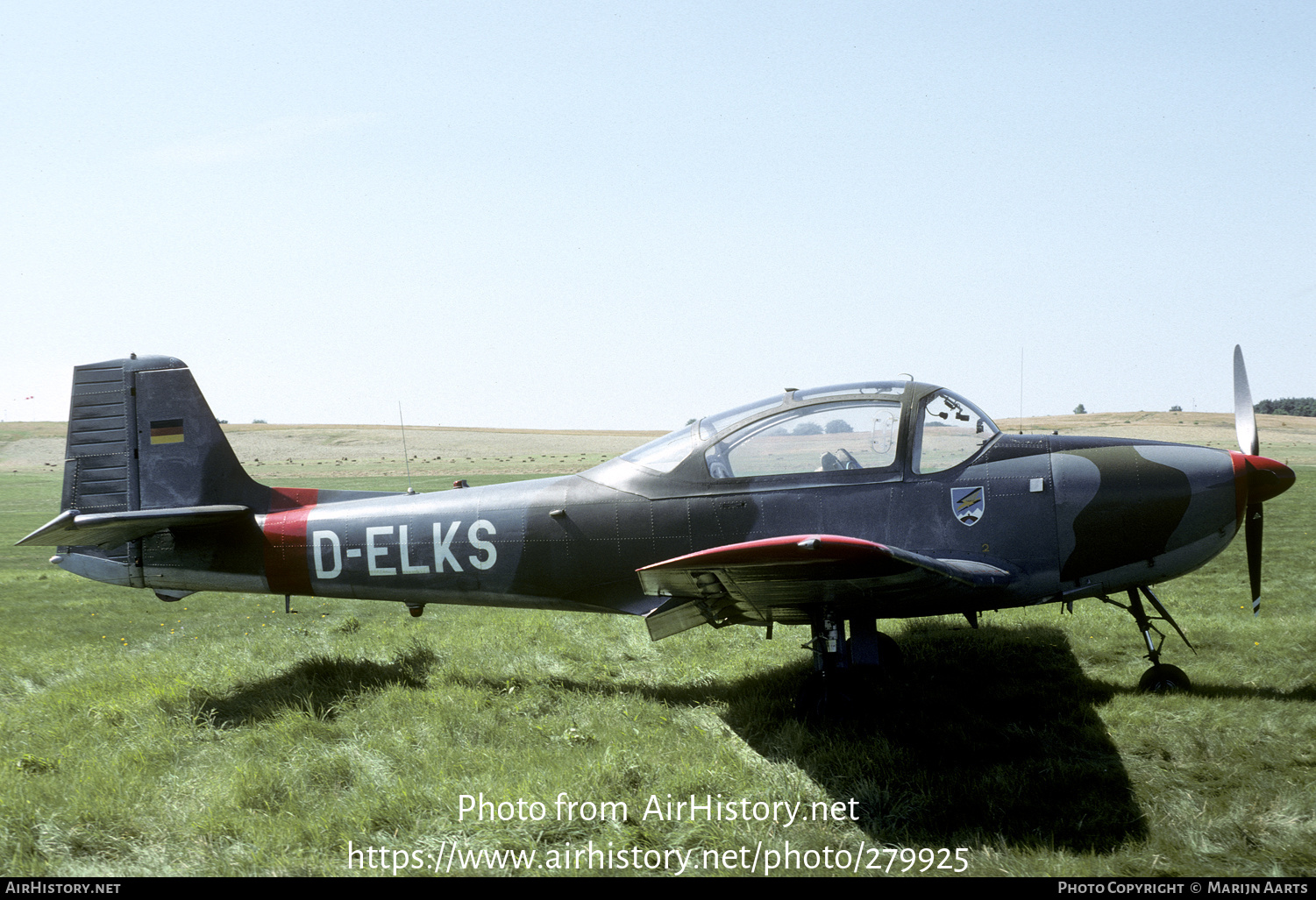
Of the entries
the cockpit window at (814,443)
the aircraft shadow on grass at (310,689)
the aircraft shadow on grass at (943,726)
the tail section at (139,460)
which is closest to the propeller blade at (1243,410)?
the aircraft shadow on grass at (943,726)

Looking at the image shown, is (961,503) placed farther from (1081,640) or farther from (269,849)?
(269,849)

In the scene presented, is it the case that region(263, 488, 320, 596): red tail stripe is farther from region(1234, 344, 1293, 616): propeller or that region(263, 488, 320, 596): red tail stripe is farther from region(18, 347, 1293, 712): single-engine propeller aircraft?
region(1234, 344, 1293, 616): propeller

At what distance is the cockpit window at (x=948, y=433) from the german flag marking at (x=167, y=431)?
6531 millimetres

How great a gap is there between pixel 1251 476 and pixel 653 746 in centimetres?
478

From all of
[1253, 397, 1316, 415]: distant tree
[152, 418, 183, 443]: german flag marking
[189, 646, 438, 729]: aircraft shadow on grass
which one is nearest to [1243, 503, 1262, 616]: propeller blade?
[189, 646, 438, 729]: aircraft shadow on grass

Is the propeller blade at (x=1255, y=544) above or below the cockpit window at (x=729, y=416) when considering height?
below

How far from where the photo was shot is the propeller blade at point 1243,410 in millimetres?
6668

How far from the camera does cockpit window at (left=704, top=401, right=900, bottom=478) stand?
229 inches

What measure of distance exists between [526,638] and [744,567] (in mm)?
4597

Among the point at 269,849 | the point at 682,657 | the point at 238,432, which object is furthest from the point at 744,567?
the point at 238,432

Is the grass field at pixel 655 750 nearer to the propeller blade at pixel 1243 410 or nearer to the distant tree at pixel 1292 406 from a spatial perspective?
the propeller blade at pixel 1243 410

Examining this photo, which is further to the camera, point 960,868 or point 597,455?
point 597,455

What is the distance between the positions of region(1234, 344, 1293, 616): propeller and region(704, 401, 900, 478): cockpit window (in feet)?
8.44
